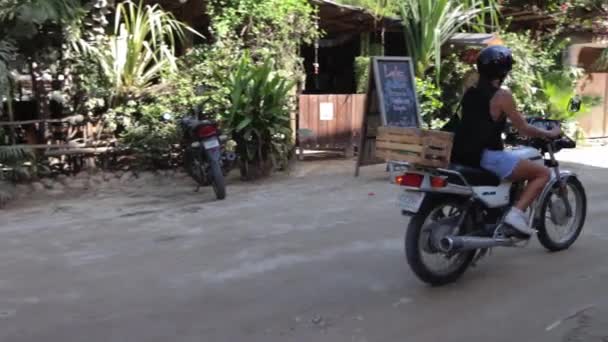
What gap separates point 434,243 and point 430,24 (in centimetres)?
765

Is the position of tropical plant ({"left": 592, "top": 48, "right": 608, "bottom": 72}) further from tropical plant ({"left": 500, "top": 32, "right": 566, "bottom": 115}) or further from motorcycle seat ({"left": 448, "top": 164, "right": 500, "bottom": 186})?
motorcycle seat ({"left": 448, "top": 164, "right": 500, "bottom": 186})

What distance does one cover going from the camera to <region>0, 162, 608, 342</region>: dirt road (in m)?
4.04

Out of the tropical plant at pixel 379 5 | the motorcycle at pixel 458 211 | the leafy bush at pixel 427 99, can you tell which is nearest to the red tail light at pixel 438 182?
the motorcycle at pixel 458 211

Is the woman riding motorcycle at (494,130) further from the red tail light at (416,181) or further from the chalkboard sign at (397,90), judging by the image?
the chalkboard sign at (397,90)

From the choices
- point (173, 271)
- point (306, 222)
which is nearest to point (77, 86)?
point (306, 222)

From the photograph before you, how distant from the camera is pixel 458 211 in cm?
479

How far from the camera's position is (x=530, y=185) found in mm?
4934

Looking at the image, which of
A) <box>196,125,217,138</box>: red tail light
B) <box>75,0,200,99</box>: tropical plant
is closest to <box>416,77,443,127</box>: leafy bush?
<box>75,0,200,99</box>: tropical plant

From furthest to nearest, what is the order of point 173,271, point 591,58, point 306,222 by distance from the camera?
point 591,58 → point 306,222 → point 173,271

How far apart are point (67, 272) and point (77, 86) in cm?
462

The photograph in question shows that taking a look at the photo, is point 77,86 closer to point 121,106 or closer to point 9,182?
point 121,106

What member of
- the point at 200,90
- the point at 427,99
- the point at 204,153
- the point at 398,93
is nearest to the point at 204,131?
the point at 204,153

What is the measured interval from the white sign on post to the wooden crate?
686cm

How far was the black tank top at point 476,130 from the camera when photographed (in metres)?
4.77
